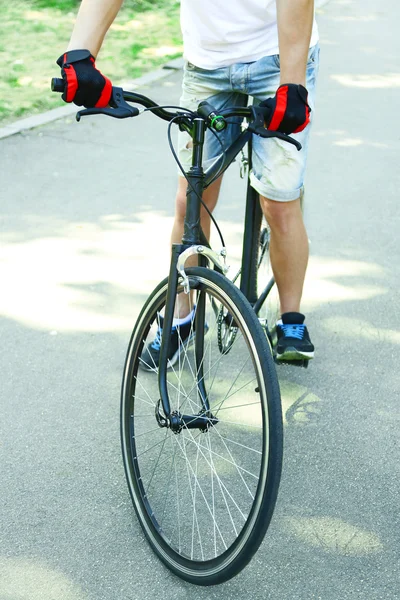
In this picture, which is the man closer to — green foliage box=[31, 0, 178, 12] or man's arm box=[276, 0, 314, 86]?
man's arm box=[276, 0, 314, 86]

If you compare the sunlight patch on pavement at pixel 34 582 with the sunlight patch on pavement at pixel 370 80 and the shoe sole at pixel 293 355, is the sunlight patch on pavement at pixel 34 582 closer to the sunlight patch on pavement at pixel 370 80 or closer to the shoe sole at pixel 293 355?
the shoe sole at pixel 293 355

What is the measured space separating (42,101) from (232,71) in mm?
4450

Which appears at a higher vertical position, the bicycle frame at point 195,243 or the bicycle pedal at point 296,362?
the bicycle frame at point 195,243

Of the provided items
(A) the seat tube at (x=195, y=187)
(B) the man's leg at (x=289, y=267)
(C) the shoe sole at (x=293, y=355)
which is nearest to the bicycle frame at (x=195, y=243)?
(A) the seat tube at (x=195, y=187)

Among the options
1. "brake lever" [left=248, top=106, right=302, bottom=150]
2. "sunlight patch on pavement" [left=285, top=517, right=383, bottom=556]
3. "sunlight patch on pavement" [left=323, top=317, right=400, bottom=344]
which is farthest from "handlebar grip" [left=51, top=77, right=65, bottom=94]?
"sunlight patch on pavement" [left=323, top=317, right=400, bottom=344]

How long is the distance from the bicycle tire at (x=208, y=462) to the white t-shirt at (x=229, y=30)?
938 mm

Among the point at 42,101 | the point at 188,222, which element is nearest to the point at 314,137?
the point at 42,101

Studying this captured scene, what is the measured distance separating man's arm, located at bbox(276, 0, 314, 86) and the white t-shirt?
239 mm

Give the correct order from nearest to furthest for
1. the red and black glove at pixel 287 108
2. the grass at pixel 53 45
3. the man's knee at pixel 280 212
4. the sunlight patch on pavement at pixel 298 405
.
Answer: the red and black glove at pixel 287 108 → the man's knee at pixel 280 212 → the sunlight patch on pavement at pixel 298 405 → the grass at pixel 53 45

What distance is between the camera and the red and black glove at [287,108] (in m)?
2.36

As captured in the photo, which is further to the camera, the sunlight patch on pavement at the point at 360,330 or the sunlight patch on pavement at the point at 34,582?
the sunlight patch on pavement at the point at 360,330

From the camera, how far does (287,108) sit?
7.75ft

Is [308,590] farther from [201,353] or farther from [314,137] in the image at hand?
[314,137]

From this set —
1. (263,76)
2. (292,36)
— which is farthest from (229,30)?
(292,36)
